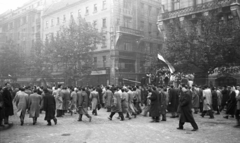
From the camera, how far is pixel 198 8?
30203 millimetres

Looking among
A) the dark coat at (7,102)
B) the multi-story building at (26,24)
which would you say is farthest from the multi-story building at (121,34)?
the dark coat at (7,102)

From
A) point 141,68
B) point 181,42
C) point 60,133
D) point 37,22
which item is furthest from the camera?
point 37,22

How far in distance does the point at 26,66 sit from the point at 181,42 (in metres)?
29.9

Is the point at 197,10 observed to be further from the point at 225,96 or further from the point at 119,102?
the point at 119,102

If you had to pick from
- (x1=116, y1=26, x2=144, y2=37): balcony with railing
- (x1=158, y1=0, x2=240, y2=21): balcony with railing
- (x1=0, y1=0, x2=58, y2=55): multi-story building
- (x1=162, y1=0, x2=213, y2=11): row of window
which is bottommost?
(x1=116, y1=26, x2=144, y2=37): balcony with railing

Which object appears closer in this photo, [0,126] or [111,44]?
[0,126]

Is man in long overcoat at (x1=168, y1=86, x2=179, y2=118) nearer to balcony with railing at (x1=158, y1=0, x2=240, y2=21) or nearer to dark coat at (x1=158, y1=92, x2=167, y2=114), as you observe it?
dark coat at (x1=158, y1=92, x2=167, y2=114)

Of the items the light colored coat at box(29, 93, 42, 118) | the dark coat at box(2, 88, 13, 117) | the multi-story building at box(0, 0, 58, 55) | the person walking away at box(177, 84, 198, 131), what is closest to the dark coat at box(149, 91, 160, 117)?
the person walking away at box(177, 84, 198, 131)

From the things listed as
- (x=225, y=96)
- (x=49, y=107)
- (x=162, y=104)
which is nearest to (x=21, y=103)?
(x=49, y=107)

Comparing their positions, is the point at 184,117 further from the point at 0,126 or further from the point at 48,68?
the point at 48,68

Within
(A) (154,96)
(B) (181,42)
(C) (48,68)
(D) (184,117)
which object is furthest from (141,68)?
(D) (184,117)

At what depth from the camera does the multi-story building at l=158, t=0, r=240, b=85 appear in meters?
27.5

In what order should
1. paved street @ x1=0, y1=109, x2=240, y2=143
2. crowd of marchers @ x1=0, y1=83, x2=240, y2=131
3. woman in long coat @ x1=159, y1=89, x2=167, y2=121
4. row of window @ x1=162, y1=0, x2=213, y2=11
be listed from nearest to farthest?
paved street @ x1=0, y1=109, x2=240, y2=143
crowd of marchers @ x1=0, y1=83, x2=240, y2=131
woman in long coat @ x1=159, y1=89, x2=167, y2=121
row of window @ x1=162, y1=0, x2=213, y2=11

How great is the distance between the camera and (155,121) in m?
13.7
